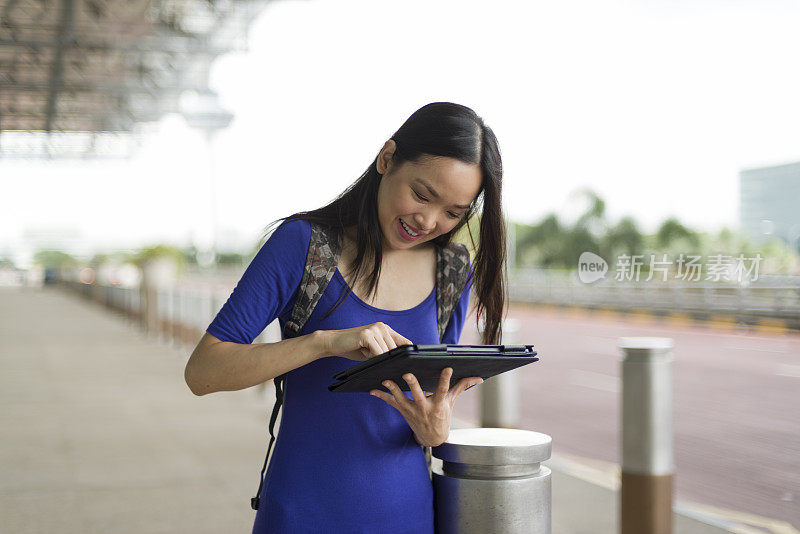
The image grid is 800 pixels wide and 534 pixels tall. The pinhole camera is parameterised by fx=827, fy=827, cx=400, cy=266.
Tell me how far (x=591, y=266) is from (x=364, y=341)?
3923 mm

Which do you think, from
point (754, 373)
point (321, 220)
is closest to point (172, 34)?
point (754, 373)

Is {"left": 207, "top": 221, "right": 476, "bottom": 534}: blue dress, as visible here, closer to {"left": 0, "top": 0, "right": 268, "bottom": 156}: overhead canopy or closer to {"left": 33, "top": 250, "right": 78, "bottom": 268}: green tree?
{"left": 0, "top": 0, "right": 268, "bottom": 156}: overhead canopy

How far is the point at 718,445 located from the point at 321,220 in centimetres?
565

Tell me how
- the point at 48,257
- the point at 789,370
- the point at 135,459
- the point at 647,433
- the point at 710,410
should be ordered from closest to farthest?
the point at 647,433
the point at 135,459
the point at 710,410
the point at 789,370
the point at 48,257

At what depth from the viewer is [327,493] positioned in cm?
153

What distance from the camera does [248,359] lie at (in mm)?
1443

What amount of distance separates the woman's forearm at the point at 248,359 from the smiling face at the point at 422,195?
0.29 meters

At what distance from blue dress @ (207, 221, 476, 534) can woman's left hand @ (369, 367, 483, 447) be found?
0.22ft

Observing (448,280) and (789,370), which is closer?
(448,280)

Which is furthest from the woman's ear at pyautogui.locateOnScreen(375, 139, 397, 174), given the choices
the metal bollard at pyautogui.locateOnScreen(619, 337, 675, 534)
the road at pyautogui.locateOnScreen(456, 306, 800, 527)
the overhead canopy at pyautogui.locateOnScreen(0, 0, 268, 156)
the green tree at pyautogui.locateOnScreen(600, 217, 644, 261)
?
the overhead canopy at pyautogui.locateOnScreen(0, 0, 268, 156)

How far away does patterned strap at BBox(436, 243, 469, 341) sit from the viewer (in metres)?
1.70

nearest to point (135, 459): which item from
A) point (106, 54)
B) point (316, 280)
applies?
point (316, 280)

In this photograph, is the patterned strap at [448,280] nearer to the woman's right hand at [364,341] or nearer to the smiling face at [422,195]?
the smiling face at [422,195]

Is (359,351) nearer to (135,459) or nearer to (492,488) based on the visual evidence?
Answer: (492,488)
